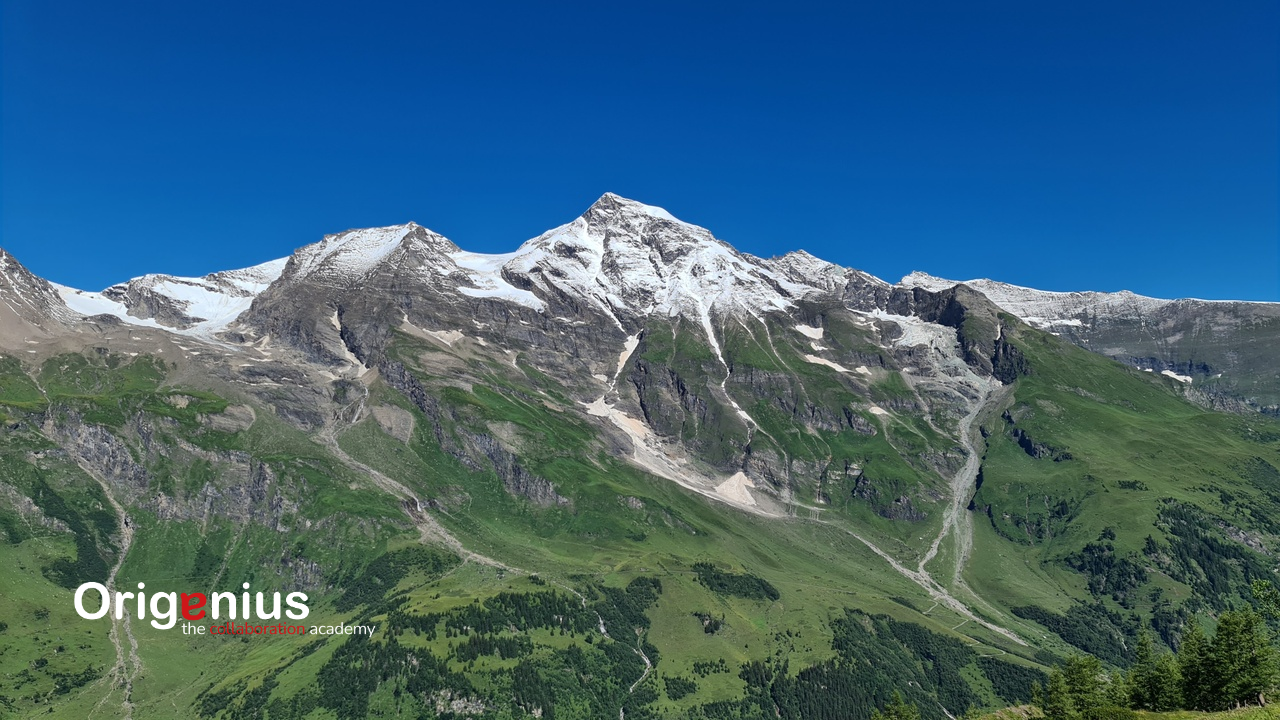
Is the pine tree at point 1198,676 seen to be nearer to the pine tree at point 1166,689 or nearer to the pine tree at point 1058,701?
the pine tree at point 1166,689

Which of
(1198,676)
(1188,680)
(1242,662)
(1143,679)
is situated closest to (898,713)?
(1143,679)

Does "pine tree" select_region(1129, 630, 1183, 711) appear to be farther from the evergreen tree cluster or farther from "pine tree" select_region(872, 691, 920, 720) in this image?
"pine tree" select_region(872, 691, 920, 720)

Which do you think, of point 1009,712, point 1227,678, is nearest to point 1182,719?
point 1227,678

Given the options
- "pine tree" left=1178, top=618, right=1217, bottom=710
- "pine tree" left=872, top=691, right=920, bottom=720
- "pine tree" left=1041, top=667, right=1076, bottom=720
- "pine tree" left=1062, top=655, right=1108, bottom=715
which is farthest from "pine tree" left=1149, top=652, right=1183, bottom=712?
"pine tree" left=872, top=691, right=920, bottom=720

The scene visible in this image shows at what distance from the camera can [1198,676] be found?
11681cm

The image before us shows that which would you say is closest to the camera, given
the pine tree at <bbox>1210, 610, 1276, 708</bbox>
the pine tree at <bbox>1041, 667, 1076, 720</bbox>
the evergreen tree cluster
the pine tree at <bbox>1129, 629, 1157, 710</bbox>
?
the pine tree at <bbox>1210, 610, 1276, 708</bbox>

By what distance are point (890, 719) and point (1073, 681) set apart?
28.4m

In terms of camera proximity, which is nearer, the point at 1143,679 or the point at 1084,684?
the point at 1084,684

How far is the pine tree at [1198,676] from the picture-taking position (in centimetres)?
11250

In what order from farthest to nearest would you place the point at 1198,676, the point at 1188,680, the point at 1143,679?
the point at 1143,679, the point at 1188,680, the point at 1198,676

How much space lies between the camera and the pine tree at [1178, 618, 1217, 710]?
369 feet

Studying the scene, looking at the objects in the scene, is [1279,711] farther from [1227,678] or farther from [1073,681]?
[1073,681]

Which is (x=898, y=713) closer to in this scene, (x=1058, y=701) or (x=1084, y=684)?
(x=1058, y=701)

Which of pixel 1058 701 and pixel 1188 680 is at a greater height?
pixel 1188 680
